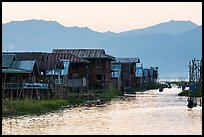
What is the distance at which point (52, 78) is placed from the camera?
50.3m

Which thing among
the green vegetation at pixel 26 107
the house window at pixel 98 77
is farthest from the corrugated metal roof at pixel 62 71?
the green vegetation at pixel 26 107

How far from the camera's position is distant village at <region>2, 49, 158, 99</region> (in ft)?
131

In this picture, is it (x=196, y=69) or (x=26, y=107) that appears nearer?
(x=26, y=107)

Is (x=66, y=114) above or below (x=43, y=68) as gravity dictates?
below

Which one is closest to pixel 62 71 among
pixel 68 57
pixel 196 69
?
pixel 68 57

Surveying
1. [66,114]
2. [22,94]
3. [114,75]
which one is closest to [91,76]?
[114,75]

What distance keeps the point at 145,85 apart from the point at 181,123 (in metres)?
71.5

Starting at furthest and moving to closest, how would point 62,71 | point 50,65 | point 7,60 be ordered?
point 62,71 < point 50,65 < point 7,60

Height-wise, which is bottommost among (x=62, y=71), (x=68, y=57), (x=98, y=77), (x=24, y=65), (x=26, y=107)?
(x=26, y=107)

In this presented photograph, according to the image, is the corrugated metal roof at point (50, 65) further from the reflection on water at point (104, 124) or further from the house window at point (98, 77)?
the reflection on water at point (104, 124)

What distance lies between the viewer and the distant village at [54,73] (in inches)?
1566

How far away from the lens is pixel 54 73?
51.0 meters

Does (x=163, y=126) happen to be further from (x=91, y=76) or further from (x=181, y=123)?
(x=91, y=76)

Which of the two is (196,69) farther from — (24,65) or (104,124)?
(104,124)
